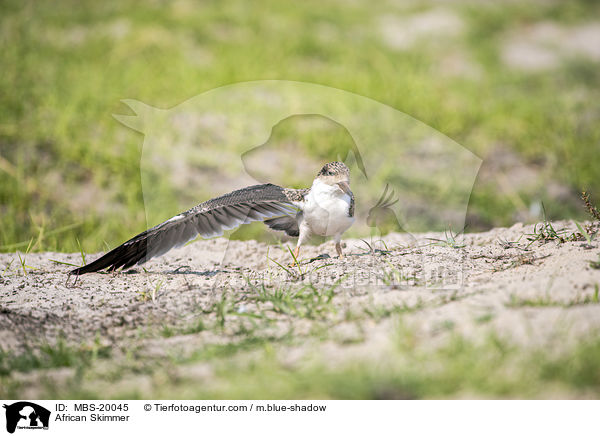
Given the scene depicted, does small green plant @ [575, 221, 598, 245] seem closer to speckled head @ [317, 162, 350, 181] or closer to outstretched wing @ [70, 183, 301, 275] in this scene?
speckled head @ [317, 162, 350, 181]

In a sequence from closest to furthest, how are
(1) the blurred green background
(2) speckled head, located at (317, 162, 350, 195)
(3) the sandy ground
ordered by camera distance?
(3) the sandy ground < (2) speckled head, located at (317, 162, 350, 195) < (1) the blurred green background

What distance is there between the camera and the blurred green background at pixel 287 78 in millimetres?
4520

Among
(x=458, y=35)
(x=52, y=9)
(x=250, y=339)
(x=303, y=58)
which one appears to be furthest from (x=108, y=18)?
(x=250, y=339)

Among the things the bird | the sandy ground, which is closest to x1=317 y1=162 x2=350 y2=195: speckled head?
the bird

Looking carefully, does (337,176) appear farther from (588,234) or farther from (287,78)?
(287,78)

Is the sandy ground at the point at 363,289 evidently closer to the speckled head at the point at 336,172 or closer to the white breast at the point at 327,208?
the white breast at the point at 327,208

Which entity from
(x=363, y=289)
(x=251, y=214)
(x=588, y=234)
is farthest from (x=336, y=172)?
(x=588, y=234)

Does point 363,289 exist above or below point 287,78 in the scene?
below

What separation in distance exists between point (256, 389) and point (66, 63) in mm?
5128

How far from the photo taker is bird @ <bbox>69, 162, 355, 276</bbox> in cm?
273

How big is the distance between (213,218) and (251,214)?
178 mm

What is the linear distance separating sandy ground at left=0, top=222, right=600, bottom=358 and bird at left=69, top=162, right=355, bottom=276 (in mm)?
181

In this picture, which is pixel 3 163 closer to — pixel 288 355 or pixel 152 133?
pixel 152 133

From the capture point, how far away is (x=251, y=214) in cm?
275
